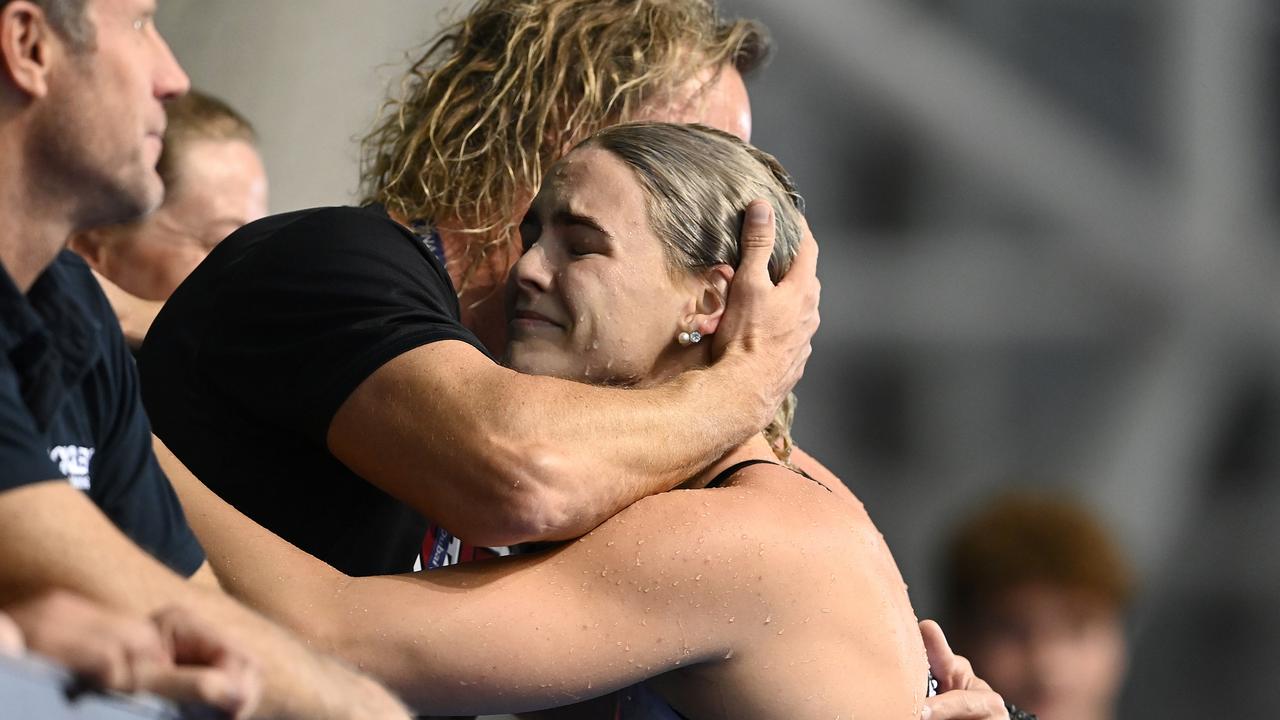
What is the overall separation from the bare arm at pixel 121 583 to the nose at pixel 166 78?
41cm

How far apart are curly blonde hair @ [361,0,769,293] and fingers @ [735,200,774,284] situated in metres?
0.51

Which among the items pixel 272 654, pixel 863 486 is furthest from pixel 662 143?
pixel 863 486

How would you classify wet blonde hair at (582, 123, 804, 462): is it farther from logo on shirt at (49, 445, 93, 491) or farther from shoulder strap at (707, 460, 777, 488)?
logo on shirt at (49, 445, 93, 491)

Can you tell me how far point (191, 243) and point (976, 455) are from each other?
2897mm

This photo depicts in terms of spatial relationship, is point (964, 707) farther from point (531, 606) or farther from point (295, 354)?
point (295, 354)

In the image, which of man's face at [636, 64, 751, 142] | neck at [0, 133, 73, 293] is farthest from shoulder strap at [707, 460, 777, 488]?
neck at [0, 133, 73, 293]

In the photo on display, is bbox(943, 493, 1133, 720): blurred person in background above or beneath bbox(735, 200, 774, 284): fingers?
beneath

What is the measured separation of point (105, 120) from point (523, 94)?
1257 mm

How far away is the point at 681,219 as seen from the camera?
1.99 m

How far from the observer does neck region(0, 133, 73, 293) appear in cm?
126

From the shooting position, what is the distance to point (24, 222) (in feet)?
4.20

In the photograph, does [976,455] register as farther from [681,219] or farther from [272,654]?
[272,654]

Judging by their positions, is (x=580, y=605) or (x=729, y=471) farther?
(x=729, y=471)

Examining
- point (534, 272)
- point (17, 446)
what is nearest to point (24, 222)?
point (17, 446)
